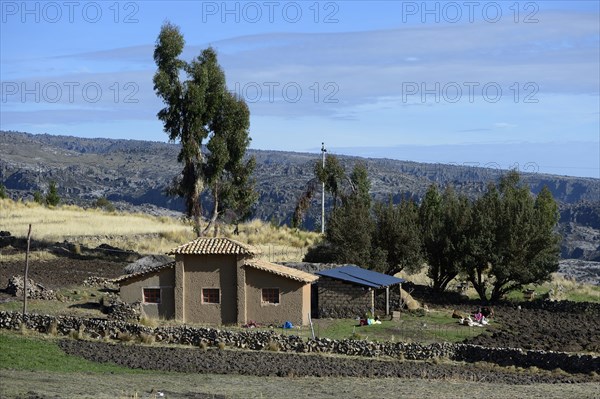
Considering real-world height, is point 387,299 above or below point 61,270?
below

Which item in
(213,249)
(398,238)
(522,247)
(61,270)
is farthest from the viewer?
(398,238)

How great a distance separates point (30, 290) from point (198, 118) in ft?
69.1

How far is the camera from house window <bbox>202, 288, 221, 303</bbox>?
48.6m

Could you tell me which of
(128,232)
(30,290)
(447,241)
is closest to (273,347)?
(30,290)

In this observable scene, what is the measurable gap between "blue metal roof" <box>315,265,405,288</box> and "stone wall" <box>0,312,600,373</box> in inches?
410

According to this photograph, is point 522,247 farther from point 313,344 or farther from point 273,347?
point 273,347

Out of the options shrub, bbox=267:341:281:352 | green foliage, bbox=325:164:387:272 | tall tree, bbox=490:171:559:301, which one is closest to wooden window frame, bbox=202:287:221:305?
shrub, bbox=267:341:281:352

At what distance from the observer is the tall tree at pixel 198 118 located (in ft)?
219

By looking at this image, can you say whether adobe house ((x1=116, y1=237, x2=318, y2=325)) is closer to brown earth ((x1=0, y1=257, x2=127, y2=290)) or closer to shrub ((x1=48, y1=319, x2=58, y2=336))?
brown earth ((x1=0, y1=257, x2=127, y2=290))

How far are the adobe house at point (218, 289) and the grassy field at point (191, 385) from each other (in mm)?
12830

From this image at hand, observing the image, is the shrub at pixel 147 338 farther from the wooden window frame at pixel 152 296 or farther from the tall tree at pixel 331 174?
the tall tree at pixel 331 174

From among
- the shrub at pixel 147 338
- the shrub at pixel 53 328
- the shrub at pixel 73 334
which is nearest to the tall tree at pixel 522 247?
the shrub at pixel 147 338

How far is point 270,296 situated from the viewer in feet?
159

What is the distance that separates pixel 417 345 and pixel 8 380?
17467 mm
